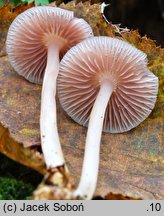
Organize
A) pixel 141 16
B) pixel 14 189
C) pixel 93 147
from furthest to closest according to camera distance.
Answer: pixel 141 16, pixel 93 147, pixel 14 189

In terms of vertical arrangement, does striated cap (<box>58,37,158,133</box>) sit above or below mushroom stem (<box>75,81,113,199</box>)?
above

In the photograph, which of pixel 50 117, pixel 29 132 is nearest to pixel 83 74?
pixel 50 117

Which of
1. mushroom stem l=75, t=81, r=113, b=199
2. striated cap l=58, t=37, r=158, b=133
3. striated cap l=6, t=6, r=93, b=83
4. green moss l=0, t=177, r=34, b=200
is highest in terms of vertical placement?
striated cap l=6, t=6, r=93, b=83

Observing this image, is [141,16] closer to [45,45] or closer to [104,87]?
[45,45]

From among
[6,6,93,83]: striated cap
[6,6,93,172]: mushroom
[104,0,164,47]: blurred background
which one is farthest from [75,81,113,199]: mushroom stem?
[104,0,164,47]: blurred background

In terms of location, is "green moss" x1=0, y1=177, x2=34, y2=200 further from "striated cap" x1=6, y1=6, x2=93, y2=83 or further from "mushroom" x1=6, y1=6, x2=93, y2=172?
"striated cap" x1=6, y1=6, x2=93, y2=83

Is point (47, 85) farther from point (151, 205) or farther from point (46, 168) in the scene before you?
point (151, 205)

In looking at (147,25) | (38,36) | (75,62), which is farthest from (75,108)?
(147,25)
